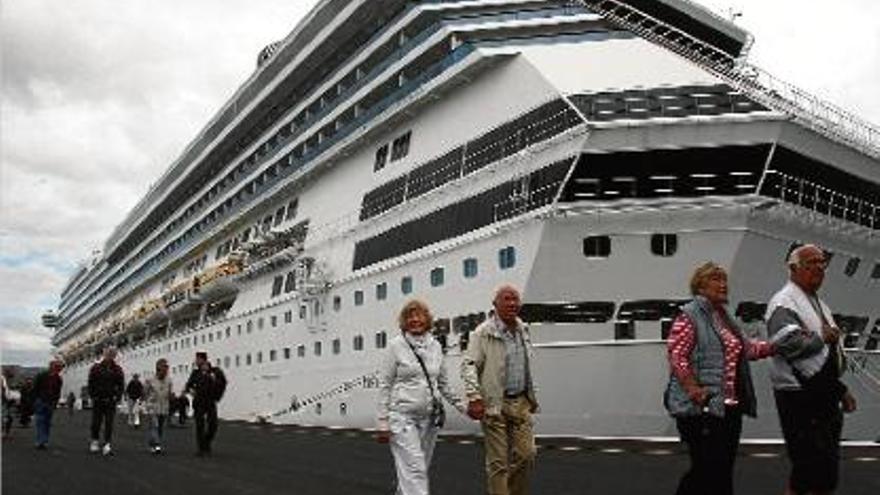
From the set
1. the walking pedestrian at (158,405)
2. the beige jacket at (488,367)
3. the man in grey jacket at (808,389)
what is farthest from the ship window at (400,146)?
the man in grey jacket at (808,389)

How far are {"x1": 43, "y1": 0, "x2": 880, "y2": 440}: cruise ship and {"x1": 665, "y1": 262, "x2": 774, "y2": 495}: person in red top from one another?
1108 cm

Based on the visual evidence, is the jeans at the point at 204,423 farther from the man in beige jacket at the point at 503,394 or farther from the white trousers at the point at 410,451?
the man in beige jacket at the point at 503,394

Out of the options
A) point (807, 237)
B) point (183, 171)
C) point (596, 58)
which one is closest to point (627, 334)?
point (807, 237)

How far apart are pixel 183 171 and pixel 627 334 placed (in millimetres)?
39486

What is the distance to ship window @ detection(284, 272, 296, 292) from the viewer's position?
29.6 metres

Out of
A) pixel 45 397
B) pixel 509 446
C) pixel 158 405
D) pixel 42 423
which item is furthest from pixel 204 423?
pixel 509 446

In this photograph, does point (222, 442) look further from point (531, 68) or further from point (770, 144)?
point (770, 144)

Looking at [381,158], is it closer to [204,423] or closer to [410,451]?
[204,423]

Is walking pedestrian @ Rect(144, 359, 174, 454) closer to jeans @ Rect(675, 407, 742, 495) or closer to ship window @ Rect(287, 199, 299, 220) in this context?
jeans @ Rect(675, 407, 742, 495)

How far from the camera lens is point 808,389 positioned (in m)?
5.21

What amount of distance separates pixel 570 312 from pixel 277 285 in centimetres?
1665

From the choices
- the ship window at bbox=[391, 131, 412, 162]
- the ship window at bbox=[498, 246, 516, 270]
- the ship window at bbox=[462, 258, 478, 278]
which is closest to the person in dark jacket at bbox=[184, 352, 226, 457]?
the ship window at bbox=[498, 246, 516, 270]

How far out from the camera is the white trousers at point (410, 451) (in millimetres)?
6473

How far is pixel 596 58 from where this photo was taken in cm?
1892
